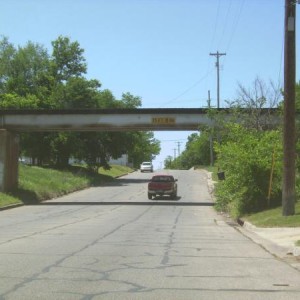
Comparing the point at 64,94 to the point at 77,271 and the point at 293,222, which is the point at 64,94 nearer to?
the point at 293,222

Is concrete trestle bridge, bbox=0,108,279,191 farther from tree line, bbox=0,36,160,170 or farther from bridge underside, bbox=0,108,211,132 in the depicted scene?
tree line, bbox=0,36,160,170

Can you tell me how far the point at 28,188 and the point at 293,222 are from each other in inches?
1017

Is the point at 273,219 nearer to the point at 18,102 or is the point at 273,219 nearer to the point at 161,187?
the point at 161,187

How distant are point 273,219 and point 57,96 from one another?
4674cm

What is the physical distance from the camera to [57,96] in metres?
63.6

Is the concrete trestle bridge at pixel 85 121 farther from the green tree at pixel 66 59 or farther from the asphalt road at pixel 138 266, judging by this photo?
the green tree at pixel 66 59

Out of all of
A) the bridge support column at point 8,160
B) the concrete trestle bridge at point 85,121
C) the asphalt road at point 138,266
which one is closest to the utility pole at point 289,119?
the asphalt road at point 138,266

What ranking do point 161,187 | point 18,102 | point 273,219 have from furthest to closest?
point 18,102, point 161,187, point 273,219

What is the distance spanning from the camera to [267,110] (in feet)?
115

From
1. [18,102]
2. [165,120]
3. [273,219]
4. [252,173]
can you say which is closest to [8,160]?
[165,120]

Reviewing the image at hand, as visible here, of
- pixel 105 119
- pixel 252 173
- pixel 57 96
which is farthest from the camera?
pixel 57 96

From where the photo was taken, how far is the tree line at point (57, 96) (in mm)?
59531

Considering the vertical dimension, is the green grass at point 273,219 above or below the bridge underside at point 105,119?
below

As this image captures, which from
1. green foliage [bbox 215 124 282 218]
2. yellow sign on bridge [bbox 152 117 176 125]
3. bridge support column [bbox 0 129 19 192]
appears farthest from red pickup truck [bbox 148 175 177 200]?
green foliage [bbox 215 124 282 218]
